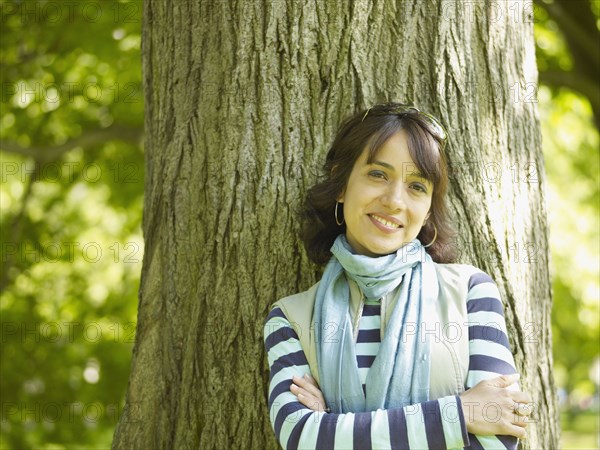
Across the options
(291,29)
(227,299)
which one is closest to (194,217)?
(227,299)

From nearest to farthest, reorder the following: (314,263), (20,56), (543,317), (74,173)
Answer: (314,263)
(543,317)
(20,56)
(74,173)

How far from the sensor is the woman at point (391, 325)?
2551 millimetres

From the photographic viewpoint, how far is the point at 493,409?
2.54m

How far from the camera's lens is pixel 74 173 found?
841cm

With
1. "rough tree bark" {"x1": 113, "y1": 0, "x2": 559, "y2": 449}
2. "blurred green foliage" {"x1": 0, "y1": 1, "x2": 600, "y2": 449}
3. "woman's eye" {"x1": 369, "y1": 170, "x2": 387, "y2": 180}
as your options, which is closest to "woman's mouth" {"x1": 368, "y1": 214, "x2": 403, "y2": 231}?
"woman's eye" {"x1": 369, "y1": 170, "x2": 387, "y2": 180}

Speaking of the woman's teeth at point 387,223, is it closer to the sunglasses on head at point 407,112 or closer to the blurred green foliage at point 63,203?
the sunglasses on head at point 407,112

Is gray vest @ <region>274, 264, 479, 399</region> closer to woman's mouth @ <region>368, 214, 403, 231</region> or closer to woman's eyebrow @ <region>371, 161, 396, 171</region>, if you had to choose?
woman's mouth @ <region>368, 214, 403, 231</region>

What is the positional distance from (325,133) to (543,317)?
1.37 m

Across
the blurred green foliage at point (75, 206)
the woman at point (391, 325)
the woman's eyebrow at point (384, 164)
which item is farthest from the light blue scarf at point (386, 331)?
the blurred green foliage at point (75, 206)

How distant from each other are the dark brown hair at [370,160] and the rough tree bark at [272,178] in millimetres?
216

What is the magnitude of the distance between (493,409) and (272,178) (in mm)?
1431

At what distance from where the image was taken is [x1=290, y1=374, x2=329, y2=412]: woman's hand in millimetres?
2670

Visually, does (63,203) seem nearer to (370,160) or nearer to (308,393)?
(370,160)

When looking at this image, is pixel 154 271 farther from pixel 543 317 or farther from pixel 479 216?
pixel 543 317
